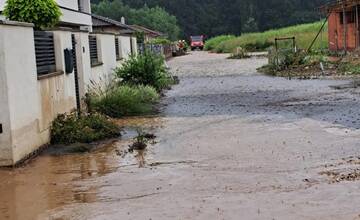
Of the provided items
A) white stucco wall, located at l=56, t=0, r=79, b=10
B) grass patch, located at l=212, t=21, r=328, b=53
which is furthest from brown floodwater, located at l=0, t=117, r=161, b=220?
grass patch, located at l=212, t=21, r=328, b=53

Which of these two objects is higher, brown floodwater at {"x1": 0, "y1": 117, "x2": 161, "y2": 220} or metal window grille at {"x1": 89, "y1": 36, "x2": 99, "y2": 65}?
metal window grille at {"x1": 89, "y1": 36, "x2": 99, "y2": 65}

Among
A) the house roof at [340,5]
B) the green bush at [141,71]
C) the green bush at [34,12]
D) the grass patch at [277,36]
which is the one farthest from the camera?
the grass patch at [277,36]

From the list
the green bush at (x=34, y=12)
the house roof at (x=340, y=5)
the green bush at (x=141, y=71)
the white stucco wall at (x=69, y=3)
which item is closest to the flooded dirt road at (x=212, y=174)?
the green bush at (x=34, y=12)

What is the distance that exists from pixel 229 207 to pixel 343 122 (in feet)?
23.8

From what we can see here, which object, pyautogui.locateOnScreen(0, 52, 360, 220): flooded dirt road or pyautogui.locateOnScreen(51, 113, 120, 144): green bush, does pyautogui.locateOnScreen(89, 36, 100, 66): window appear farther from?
pyautogui.locateOnScreen(51, 113, 120, 144): green bush

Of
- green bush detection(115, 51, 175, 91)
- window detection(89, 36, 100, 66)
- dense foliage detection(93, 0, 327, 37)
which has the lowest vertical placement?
green bush detection(115, 51, 175, 91)

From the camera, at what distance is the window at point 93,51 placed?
59.7 feet

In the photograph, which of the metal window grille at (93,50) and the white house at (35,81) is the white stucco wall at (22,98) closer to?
the white house at (35,81)

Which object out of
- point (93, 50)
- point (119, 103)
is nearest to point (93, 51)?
point (93, 50)

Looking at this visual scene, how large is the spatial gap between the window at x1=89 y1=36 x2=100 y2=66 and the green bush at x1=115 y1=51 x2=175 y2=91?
2.38 m

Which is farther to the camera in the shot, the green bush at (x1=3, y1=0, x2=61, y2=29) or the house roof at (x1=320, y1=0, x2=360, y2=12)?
the house roof at (x1=320, y1=0, x2=360, y2=12)

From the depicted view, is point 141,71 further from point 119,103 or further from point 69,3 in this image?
point 69,3

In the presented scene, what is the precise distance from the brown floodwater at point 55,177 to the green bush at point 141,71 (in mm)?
8806

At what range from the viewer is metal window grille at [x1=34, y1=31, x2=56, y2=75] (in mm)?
12059
